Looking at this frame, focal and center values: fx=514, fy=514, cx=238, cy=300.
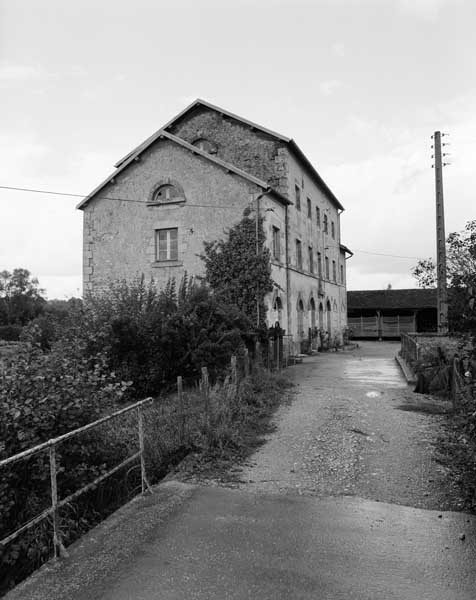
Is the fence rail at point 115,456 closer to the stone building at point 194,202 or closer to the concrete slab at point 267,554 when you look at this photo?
the concrete slab at point 267,554

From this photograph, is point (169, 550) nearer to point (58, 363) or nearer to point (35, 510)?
point (35, 510)

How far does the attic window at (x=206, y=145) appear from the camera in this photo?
2233 cm

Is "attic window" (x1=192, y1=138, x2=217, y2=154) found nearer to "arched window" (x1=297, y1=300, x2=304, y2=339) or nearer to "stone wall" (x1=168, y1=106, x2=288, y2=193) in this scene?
"stone wall" (x1=168, y1=106, x2=288, y2=193)

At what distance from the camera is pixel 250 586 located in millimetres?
3424

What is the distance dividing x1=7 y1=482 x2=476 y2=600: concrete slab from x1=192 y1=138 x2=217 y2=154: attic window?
19.1 metres

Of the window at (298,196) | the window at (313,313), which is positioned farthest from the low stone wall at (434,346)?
the window at (313,313)

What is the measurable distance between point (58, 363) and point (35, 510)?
169 centimetres

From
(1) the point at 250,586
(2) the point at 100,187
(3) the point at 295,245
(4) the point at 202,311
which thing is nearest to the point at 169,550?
(1) the point at 250,586

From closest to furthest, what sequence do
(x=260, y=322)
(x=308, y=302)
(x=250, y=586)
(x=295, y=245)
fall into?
(x=250, y=586) → (x=260, y=322) → (x=295, y=245) → (x=308, y=302)

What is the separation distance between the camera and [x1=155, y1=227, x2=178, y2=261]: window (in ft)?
63.2

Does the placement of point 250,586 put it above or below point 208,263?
below

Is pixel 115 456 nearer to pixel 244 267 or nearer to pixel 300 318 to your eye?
pixel 244 267

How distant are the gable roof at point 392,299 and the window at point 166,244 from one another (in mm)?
25056

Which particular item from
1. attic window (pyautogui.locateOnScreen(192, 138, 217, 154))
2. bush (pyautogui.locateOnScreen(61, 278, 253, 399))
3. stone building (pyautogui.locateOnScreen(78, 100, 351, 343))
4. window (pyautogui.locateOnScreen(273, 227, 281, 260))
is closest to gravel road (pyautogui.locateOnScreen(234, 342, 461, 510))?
bush (pyautogui.locateOnScreen(61, 278, 253, 399))
